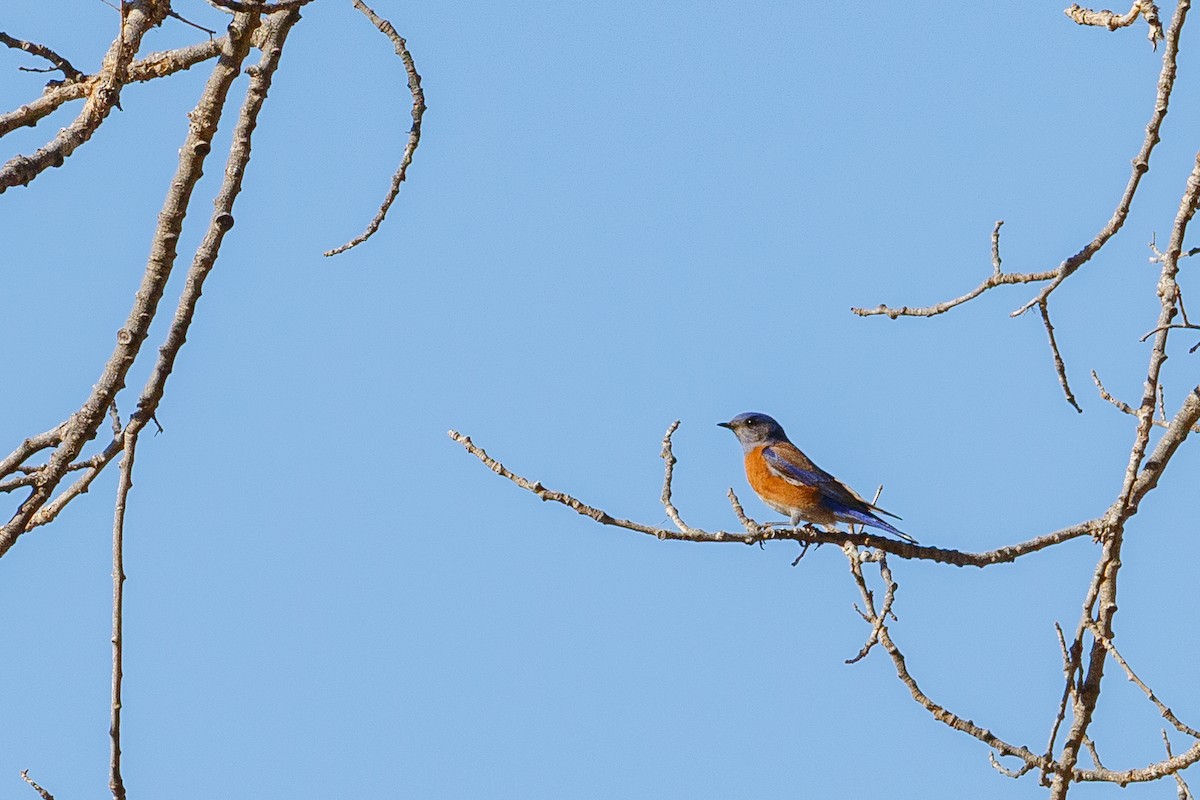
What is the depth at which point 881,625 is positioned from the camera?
14.8 ft

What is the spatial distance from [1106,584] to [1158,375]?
0.65m

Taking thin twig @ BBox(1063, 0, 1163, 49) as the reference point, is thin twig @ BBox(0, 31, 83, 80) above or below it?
below

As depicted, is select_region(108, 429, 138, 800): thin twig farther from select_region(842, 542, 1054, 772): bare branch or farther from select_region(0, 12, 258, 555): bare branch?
select_region(842, 542, 1054, 772): bare branch

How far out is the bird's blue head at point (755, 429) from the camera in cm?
924

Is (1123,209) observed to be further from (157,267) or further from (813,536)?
(157,267)

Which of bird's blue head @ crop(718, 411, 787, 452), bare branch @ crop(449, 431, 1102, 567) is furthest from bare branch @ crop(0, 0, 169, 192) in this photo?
bird's blue head @ crop(718, 411, 787, 452)

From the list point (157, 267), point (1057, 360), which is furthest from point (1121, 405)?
point (157, 267)

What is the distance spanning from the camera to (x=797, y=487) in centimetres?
819

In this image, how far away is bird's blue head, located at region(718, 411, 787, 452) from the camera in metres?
9.24

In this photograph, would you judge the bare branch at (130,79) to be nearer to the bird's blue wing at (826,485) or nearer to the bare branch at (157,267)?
the bare branch at (157,267)

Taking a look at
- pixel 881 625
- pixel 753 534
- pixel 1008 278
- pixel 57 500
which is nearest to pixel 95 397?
pixel 57 500

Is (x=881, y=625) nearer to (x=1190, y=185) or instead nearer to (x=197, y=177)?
(x=1190, y=185)

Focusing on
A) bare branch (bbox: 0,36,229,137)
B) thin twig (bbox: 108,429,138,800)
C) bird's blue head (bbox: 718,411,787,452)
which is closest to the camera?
thin twig (bbox: 108,429,138,800)

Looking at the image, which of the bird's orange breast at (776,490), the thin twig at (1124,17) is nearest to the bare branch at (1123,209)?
the thin twig at (1124,17)
